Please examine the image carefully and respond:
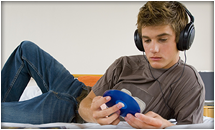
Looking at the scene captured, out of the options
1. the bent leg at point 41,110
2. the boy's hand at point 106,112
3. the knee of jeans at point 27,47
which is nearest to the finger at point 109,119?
the boy's hand at point 106,112

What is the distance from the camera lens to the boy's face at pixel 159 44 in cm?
74

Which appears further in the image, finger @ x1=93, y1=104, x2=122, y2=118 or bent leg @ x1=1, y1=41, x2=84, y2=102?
bent leg @ x1=1, y1=41, x2=84, y2=102

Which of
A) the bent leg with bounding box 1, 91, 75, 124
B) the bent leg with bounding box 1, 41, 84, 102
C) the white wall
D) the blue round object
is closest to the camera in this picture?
the blue round object

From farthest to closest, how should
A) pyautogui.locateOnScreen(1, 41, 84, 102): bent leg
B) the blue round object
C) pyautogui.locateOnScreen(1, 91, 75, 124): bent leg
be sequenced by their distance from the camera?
pyautogui.locateOnScreen(1, 41, 84, 102): bent leg
pyautogui.locateOnScreen(1, 91, 75, 124): bent leg
the blue round object

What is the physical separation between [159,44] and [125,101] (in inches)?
13.0

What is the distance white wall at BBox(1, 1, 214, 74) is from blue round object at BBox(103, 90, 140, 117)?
102 centimetres

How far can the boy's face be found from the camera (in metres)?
0.74

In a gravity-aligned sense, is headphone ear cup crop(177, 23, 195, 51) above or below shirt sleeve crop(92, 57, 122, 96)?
above

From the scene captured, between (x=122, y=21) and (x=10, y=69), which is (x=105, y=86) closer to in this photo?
(x=10, y=69)

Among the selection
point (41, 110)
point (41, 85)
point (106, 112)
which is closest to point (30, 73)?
point (41, 85)

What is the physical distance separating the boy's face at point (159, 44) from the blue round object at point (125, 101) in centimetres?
30

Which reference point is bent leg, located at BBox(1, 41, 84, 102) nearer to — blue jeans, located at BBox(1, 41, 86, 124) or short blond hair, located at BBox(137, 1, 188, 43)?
blue jeans, located at BBox(1, 41, 86, 124)

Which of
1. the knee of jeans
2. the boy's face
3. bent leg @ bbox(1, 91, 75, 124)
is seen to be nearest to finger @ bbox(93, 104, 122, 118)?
bent leg @ bbox(1, 91, 75, 124)

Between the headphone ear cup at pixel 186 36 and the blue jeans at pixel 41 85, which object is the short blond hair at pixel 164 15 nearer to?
the headphone ear cup at pixel 186 36
